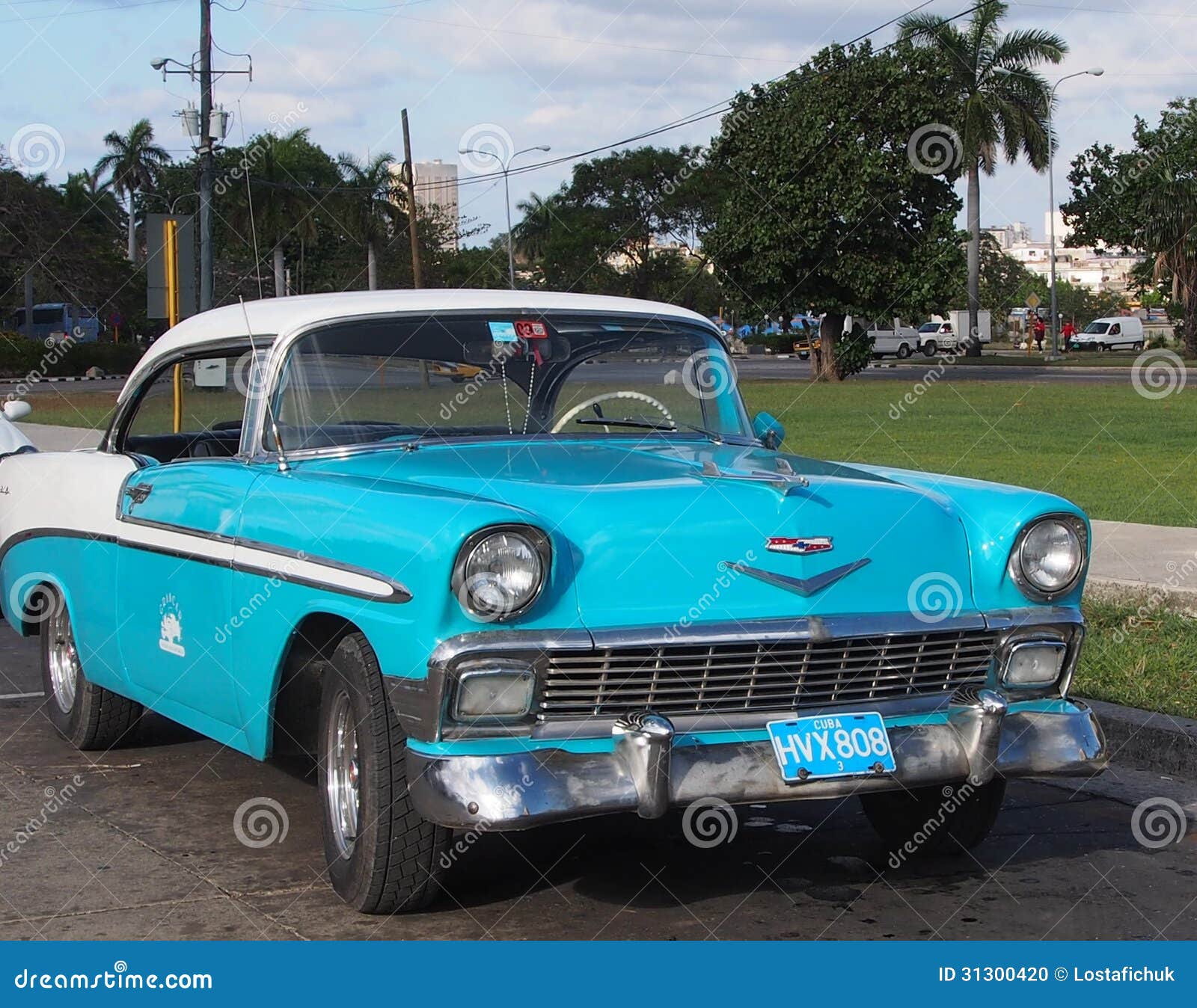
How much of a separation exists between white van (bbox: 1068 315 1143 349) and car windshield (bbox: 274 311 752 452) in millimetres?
60644

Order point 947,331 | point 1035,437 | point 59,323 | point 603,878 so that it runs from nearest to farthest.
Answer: point 603,878
point 1035,437
point 947,331
point 59,323

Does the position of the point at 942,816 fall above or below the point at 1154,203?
below

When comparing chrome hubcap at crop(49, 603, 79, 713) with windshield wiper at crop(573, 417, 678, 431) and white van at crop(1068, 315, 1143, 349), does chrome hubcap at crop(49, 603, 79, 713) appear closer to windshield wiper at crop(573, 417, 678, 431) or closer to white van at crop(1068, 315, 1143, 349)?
windshield wiper at crop(573, 417, 678, 431)

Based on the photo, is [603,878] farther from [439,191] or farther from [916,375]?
[439,191]

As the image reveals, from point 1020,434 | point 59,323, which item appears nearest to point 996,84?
point 1020,434

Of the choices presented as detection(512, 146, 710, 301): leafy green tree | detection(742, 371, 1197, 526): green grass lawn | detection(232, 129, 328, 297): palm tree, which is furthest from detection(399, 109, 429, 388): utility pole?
detection(232, 129, 328, 297): palm tree

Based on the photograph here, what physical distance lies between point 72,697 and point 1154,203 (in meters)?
49.2

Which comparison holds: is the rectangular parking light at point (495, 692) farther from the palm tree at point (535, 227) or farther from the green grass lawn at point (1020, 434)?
the palm tree at point (535, 227)

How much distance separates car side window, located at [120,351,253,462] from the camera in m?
5.32

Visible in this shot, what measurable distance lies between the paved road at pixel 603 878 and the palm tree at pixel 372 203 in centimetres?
5804

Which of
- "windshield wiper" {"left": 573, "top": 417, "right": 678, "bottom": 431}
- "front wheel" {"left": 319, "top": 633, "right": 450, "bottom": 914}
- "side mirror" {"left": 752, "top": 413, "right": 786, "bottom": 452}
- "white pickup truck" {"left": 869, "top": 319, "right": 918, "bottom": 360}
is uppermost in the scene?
"white pickup truck" {"left": 869, "top": 319, "right": 918, "bottom": 360}

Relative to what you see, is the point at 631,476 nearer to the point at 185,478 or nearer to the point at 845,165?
the point at 185,478

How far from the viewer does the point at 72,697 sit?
6113mm

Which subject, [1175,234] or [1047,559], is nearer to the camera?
[1047,559]
